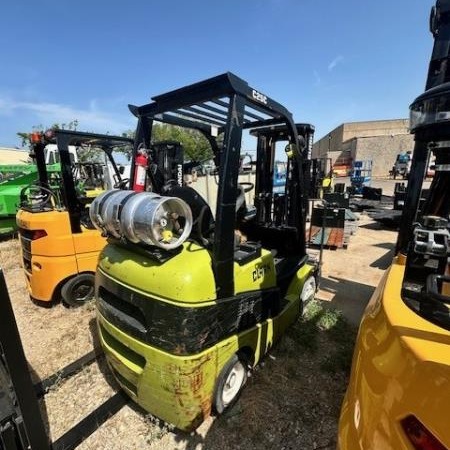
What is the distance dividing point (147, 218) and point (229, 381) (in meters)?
1.55

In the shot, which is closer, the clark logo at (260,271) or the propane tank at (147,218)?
the propane tank at (147,218)

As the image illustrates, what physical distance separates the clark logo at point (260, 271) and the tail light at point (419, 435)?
1.68 m

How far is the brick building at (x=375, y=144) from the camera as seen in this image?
124ft

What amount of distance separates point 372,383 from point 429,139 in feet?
4.41

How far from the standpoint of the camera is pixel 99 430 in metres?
2.34

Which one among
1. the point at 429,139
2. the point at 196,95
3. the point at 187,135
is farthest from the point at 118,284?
the point at 187,135

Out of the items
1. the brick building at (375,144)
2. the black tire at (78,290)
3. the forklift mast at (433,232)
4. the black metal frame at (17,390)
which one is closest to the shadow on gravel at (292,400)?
the black metal frame at (17,390)

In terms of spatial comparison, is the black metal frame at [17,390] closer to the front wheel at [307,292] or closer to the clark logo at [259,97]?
the clark logo at [259,97]

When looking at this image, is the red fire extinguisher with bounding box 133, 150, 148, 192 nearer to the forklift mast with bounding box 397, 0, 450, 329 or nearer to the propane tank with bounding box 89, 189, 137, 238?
the propane tank with bounding box 89, 189, 137, 238

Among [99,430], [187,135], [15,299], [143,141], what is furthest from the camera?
→ [187,135]

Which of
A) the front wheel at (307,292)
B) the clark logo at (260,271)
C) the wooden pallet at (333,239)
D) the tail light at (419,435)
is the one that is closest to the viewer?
the tail light at (419,435)

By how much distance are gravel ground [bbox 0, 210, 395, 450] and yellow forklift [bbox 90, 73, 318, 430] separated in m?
0.25

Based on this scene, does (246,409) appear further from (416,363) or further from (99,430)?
(416,363)

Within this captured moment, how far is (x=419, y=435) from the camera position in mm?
826
